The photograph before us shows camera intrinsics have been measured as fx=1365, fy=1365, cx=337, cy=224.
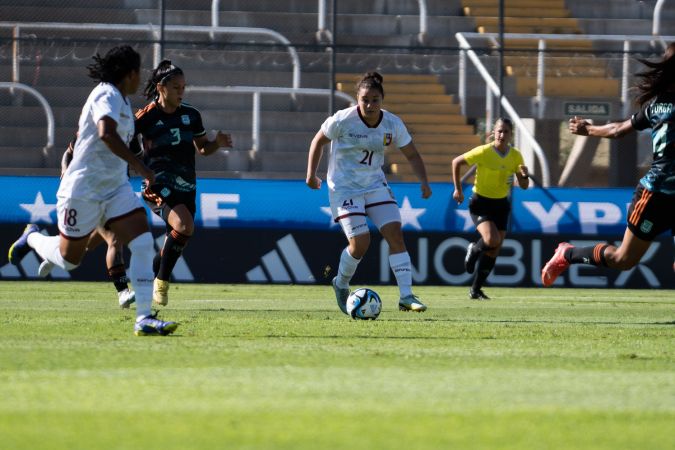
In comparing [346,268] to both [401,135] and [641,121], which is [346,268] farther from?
[641,121]

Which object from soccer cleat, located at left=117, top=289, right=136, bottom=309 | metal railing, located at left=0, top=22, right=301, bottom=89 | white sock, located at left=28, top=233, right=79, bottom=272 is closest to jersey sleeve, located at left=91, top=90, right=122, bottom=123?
white sock, located at left=28, top=233, right=79, bottom=272

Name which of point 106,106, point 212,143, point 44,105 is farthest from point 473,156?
point 44,105

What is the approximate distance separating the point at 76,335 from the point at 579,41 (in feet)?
56.9

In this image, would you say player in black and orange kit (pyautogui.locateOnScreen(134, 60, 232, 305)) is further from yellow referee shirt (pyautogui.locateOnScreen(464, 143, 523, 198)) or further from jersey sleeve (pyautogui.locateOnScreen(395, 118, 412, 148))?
yellow referee shirt (pyautogui.locateOnScreen(464, 143, 523, 198))

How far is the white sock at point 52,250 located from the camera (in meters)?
9.69

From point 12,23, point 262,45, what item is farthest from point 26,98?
point 262,45

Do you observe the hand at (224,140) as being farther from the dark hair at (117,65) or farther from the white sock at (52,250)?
the dark hair at (117,65)

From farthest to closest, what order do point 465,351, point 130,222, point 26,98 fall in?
1. point 26,98
2. point 130,222
3. point 465,351

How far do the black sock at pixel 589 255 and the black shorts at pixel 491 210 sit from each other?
3.84m

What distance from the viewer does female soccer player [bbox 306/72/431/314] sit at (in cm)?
1191

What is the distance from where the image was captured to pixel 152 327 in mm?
8977

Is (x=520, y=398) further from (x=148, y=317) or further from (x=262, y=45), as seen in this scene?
(x=262, y=45)

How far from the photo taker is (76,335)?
9094 millimetres

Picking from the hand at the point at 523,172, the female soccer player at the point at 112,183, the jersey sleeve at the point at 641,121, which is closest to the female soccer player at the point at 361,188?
the jersey sleeve at the point at 641,121
